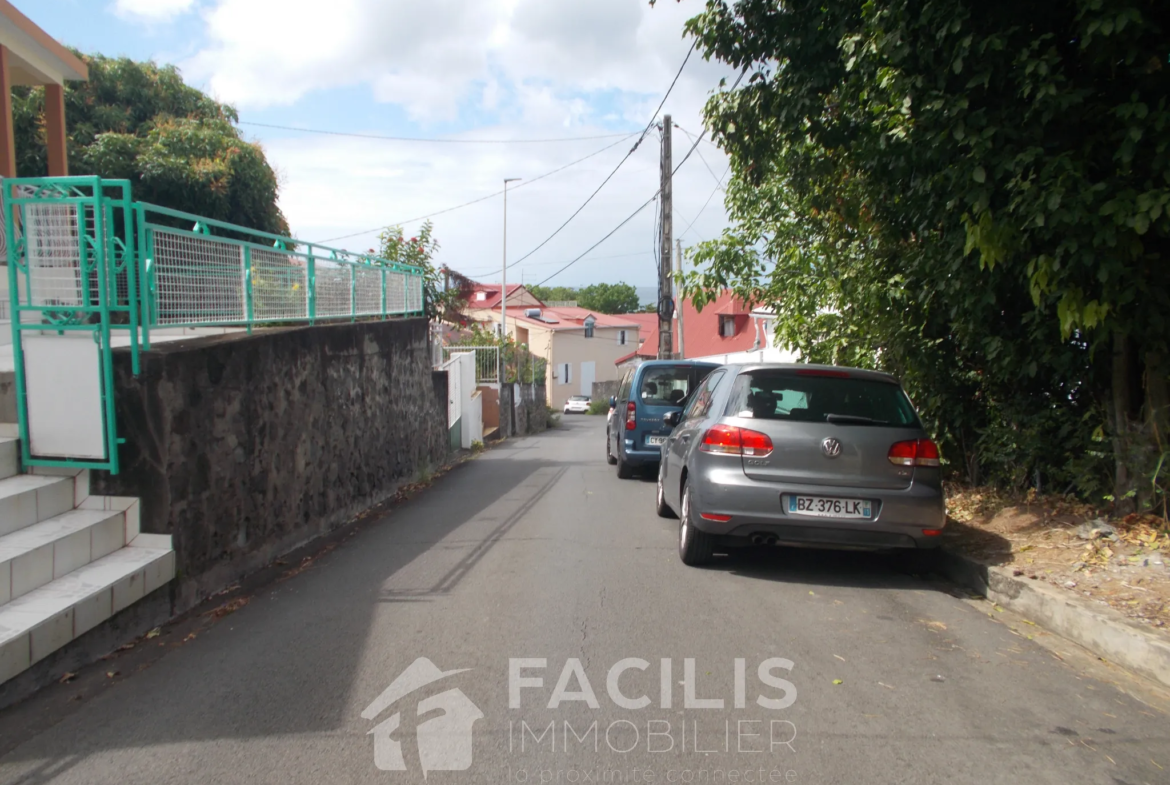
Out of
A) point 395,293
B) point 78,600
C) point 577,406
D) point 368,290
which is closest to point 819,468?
point 78,600

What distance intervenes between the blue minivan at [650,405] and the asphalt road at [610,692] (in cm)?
626

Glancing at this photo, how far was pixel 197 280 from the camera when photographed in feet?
22.9

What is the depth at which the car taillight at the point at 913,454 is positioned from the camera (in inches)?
251

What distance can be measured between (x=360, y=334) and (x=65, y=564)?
5744 millimetres

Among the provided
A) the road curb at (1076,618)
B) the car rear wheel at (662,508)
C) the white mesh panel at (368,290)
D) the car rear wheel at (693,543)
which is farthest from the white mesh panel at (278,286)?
the road curb at (1076,618)

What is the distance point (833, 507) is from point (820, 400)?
0.80m

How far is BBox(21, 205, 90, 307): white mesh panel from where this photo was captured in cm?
559

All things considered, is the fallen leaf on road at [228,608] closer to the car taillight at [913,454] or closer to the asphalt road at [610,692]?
the asphalt road at [610,692]

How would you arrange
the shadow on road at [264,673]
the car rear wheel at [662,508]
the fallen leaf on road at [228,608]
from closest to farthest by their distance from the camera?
the shadow on road at [264,673] → the fallen leaf on road at [228,608] → the car rear wheel at [662,508]

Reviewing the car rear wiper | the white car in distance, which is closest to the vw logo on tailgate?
the car rear wiper

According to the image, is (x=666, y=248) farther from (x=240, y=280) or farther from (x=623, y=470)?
(x=240, y=280)

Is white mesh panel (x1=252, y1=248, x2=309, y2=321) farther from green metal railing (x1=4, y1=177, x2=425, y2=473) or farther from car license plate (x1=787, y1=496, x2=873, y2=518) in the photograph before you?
car license plate (x1=787, y1=496, x2=873, y2=518)

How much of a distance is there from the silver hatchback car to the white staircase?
371 centimetres

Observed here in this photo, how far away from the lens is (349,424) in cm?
973
